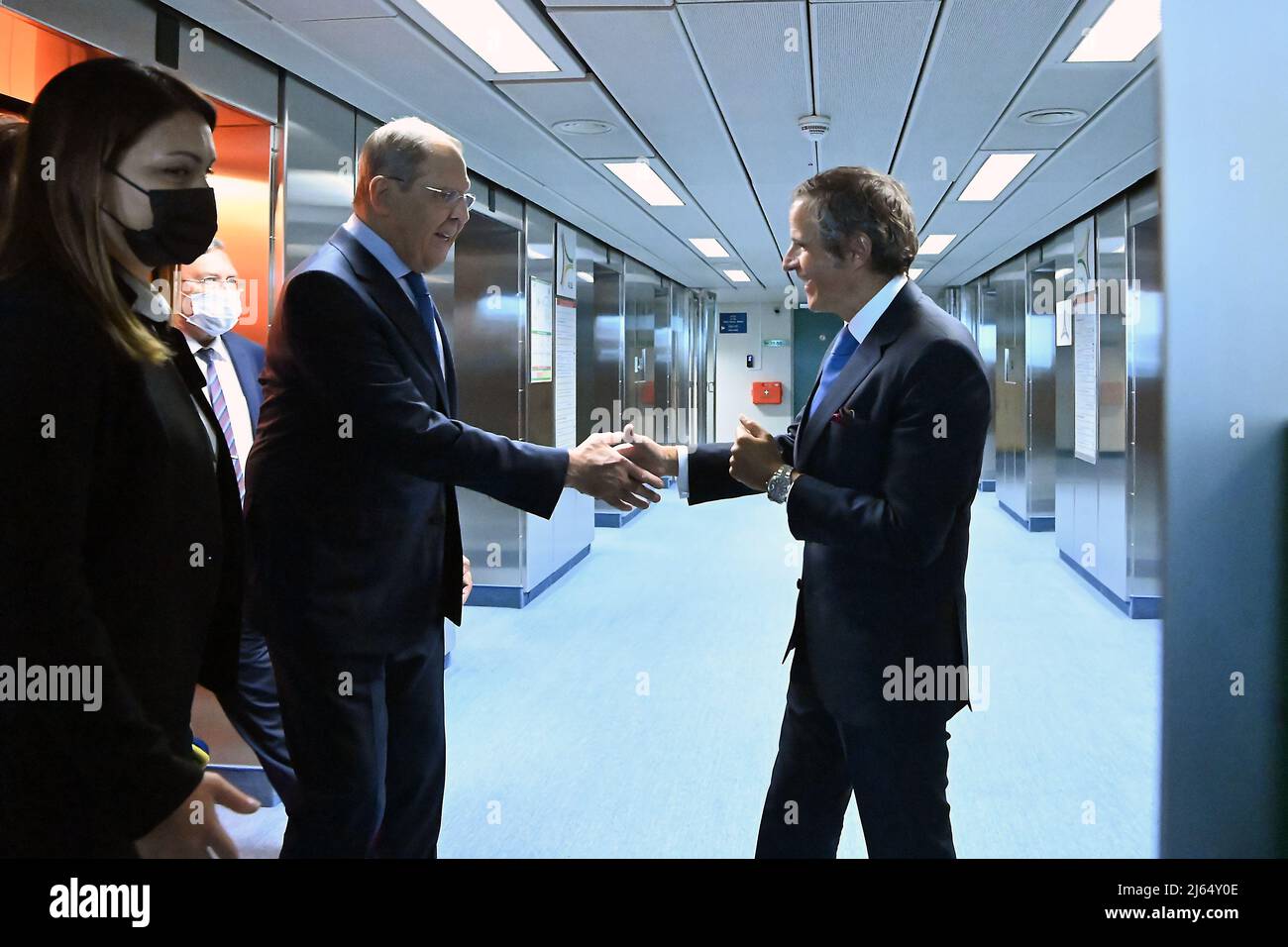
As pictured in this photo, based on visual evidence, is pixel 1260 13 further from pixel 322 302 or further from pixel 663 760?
pixel 663 760

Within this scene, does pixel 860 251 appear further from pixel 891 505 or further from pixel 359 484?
pixel 359 484

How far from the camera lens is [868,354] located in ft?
7.23

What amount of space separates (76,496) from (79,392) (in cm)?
16

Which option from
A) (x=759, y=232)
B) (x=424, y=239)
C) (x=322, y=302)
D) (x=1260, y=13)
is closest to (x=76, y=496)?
(x=322, y=302)

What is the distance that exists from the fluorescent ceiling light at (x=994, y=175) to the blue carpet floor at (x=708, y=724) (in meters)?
2.56

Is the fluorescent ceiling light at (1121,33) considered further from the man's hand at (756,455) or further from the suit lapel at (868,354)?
the man's hand at (756,455)

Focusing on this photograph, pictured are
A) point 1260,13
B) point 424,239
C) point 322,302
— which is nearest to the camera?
point 1260,13

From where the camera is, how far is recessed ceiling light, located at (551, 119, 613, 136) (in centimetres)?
484

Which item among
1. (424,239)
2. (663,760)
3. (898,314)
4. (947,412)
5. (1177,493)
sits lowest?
(663,760)

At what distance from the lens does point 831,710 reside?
223 cm

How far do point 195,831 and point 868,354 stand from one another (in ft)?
4.86

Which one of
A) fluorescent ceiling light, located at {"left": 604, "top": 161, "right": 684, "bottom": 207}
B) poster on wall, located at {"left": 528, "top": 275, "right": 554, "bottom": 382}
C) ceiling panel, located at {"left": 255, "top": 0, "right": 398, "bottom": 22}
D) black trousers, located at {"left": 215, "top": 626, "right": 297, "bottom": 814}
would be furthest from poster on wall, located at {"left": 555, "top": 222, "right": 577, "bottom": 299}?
black trousers, located at {"left": 215, "top": 626, "right": 297, "bottom": 814}

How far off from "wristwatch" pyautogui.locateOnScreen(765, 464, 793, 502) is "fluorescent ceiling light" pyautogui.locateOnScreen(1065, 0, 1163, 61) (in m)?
2.16

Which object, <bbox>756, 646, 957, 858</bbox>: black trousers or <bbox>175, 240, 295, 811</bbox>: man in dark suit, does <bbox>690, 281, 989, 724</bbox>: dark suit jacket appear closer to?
<bbox>756, 646, 957, 858</bbox>: black trousers
